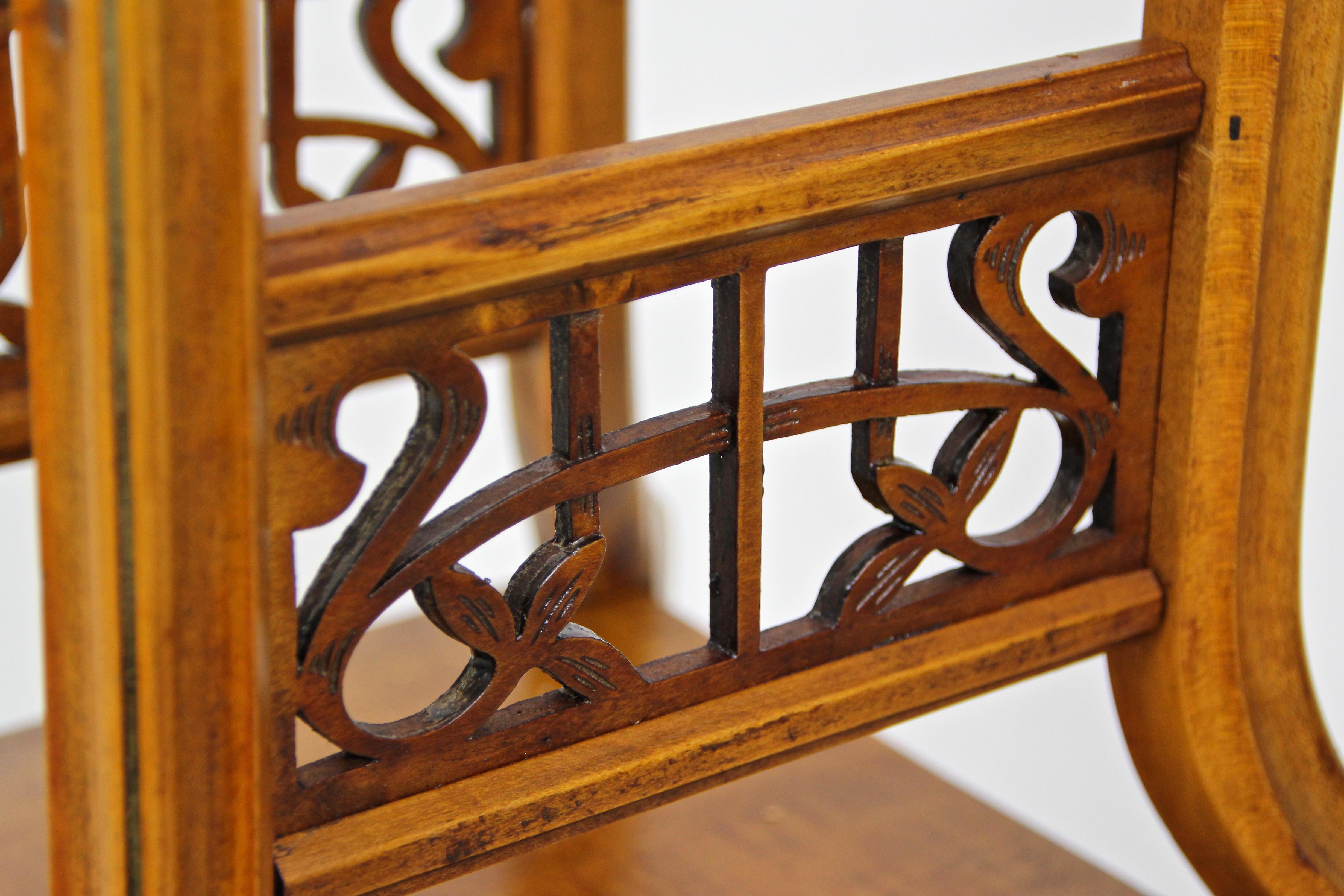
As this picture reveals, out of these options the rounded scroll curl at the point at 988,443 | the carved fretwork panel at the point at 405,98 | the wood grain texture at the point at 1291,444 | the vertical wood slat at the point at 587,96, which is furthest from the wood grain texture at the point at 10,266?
the wood grain texture at the point at 1291,444

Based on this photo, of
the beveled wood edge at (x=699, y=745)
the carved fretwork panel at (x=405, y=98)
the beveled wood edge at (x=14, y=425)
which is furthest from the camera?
the carved fretwork panel at (x=405, y=98)

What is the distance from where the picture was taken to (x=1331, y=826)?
572mm

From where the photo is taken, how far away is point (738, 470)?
1.44 feet

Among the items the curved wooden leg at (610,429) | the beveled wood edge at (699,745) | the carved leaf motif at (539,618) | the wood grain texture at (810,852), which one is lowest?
the wood grain texture at (810,852)

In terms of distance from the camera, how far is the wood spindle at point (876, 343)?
445mm

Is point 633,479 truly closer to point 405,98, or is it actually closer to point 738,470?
point 738,470

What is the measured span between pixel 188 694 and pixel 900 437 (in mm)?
869

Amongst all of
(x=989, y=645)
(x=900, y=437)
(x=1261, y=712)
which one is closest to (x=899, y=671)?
(x=989, y=645)

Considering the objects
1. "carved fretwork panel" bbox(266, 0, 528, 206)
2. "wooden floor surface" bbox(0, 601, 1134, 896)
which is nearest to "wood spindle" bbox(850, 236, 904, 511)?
"wooden floor surface" bbox(0, 601, 1134, 896)

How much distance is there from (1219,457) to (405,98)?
0.46m

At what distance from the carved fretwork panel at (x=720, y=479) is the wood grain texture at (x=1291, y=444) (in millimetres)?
35

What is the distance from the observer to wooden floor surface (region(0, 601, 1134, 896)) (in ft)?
2.29

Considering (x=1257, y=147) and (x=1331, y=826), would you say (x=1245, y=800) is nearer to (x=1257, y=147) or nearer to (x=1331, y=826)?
(x=1331, y=826)

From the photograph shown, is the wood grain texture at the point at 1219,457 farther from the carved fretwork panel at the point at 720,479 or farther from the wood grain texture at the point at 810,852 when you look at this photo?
the wood grain texture at the point at 810,852
